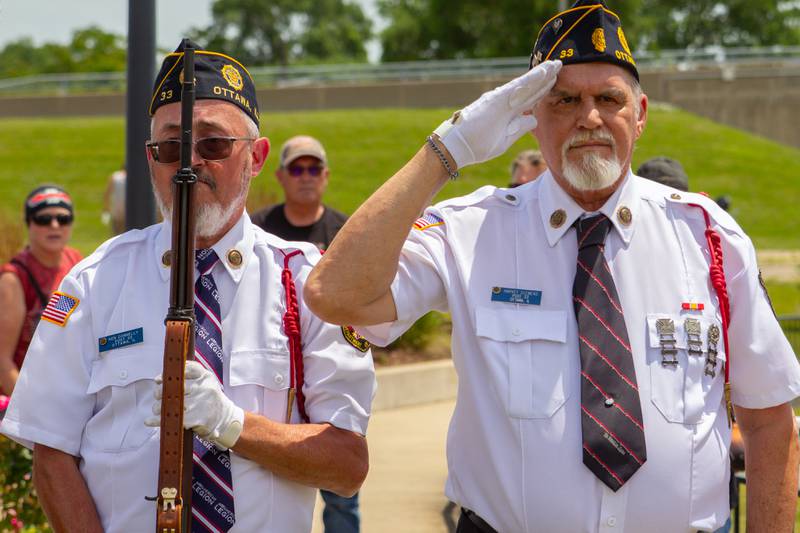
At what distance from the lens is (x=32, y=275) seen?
602 cm

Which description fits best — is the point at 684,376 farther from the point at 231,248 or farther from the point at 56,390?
the point at 56,390

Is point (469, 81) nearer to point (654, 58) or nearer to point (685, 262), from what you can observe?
point (654, 58)

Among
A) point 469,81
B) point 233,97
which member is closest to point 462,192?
point 469,81

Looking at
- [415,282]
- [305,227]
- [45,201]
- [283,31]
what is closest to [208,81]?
[415,282]

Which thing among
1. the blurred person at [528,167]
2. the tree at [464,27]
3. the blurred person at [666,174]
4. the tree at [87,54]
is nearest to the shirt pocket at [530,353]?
the blurred person at [666,174]

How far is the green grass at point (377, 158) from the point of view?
24.6m

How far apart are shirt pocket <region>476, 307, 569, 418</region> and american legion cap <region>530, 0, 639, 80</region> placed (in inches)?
27.2

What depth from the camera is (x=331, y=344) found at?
3053mm

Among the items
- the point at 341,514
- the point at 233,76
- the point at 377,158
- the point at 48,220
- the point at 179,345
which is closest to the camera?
the point at 179,345

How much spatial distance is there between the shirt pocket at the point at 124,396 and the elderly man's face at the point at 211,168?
373 mm

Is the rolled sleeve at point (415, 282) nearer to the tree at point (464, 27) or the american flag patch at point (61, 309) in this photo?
the american flag patch at point (61, 309)

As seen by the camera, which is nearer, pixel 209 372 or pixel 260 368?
pixel 209 372

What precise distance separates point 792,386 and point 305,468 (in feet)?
4.19

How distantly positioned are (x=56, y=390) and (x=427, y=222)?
41.5 inches
